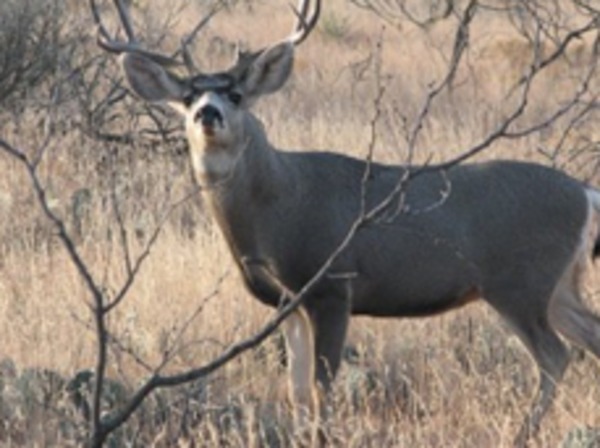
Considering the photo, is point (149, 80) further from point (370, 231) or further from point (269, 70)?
point (370, 231)

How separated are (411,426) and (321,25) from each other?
16577 millimetres

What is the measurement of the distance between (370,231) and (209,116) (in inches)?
40.2

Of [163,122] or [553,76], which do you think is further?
[553,76]

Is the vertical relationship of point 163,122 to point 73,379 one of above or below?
above

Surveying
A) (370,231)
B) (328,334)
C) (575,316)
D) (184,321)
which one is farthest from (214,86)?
(575,316)

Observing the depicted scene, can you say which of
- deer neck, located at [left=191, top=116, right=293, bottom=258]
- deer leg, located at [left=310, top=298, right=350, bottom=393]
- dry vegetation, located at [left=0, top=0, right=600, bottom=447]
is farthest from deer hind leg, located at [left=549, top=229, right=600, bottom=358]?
deer neck, located at [left=191, top=116, right=293, bottom=258]

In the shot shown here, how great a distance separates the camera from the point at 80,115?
13352mm

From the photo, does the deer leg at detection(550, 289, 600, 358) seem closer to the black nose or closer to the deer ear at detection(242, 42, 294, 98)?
the deer ear at detection(242, 42, 294, 98)

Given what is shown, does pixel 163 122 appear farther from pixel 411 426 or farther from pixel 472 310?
pixel 411 426

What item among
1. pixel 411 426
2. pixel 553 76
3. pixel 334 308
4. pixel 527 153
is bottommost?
pixel 411 426

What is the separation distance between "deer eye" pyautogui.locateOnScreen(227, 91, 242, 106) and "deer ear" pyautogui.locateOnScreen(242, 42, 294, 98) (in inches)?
3.9

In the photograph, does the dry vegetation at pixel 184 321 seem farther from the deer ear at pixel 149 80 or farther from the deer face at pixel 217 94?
the deer ear at pixel 149 80

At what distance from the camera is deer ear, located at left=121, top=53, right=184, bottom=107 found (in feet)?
24.4

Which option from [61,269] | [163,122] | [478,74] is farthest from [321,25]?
[61,269]
